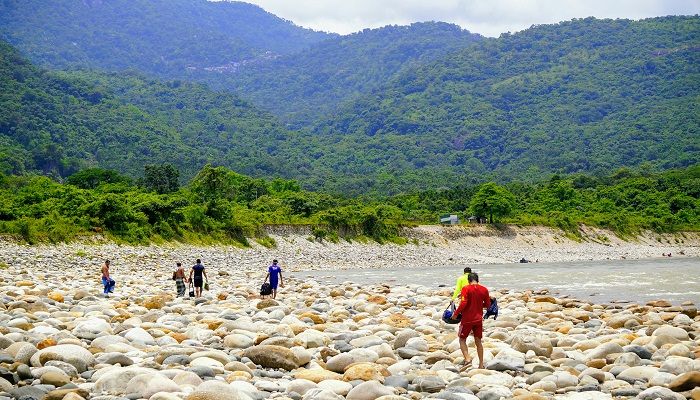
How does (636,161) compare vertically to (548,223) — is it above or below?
above

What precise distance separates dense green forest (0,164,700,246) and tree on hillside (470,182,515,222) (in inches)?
4.5

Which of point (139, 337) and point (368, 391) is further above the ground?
point (139, 337)

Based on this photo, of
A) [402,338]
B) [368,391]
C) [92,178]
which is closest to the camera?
[368,391]

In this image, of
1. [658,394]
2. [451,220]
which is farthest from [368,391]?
[451,220]

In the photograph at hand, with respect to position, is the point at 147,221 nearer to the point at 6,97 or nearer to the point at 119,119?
the point at 6,97

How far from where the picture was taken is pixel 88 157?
133 metres

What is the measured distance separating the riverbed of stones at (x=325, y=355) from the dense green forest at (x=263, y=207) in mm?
24595

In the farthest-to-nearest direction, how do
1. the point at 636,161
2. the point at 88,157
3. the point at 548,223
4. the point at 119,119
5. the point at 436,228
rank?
the point at 636,161 < the point at 119,119 < the point at 88,157 < the point at 548,223 < the point at 436,228

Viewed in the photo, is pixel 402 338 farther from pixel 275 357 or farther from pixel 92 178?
pixel 92 178

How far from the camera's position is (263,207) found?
210 feet

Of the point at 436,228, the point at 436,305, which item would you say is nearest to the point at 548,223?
the point at 436,228

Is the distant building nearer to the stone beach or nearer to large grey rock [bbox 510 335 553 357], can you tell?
the stone beach

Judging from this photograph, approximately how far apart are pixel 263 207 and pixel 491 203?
2618 cm

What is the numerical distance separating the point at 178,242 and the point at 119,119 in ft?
419
